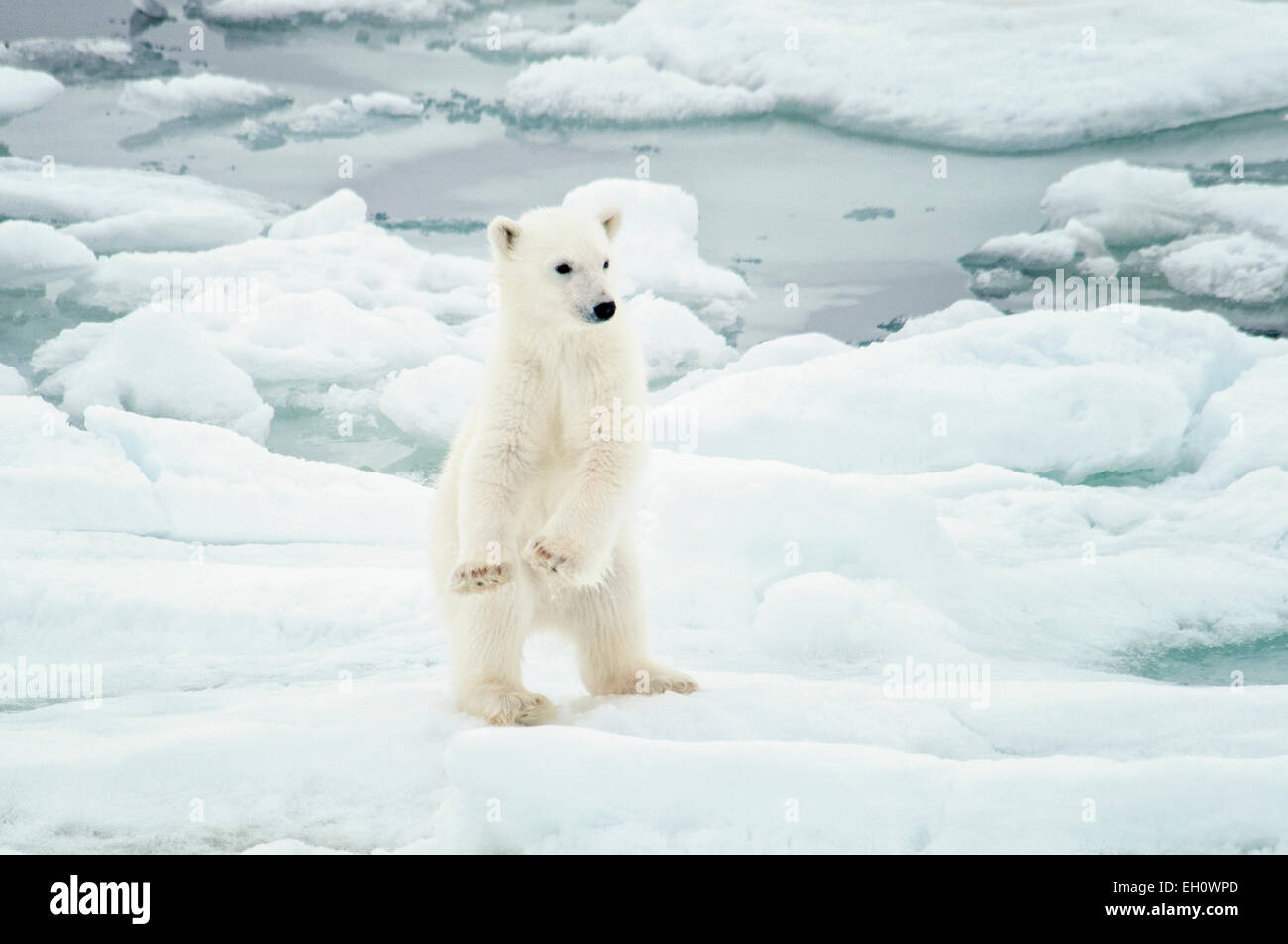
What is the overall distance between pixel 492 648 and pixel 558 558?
445 millimetres

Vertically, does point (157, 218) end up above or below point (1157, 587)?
above

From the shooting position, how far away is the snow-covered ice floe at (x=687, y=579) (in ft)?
8.05

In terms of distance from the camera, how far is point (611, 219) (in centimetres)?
332

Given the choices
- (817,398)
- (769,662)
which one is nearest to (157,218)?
(817,398)

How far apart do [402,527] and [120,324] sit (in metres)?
2.67

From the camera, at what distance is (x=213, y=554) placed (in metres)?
6.29

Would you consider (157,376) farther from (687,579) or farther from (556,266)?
(556,266)

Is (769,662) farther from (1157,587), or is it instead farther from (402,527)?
(402,527)

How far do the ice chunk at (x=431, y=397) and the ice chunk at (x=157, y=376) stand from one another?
99 centimetres

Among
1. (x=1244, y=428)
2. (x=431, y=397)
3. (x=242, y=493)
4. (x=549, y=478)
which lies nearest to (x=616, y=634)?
(x=549, y=478)

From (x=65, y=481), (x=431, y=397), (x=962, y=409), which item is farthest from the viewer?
(x=431, y=397)

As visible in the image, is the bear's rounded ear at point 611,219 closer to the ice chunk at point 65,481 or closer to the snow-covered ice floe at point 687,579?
the snow-covered ice floe at point 687,579

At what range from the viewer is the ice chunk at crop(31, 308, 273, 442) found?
7.68 meters

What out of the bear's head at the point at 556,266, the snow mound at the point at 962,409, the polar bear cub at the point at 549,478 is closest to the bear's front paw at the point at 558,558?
the polar bear cub at the point at 549,478
